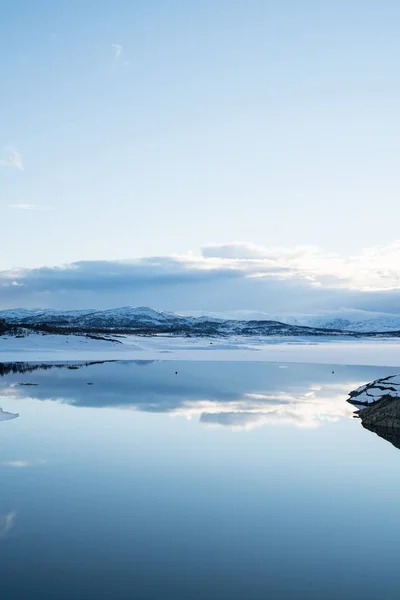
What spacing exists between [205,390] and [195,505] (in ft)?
53.1

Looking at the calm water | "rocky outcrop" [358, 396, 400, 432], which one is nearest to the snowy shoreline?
"rocky outcrop" [358, 396, 400, 432]

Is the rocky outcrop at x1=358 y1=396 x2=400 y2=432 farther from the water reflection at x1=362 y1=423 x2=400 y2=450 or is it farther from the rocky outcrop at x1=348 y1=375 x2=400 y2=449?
the water reflection at x1=362 y1=423 x2=400 y2=450

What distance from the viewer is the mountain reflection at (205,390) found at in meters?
19.1

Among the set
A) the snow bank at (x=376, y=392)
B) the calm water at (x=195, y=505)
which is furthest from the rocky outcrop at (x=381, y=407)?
the calm water at (x=195, y=505)

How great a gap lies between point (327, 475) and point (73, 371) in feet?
86.6

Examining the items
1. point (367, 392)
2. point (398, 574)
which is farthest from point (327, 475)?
point (367, 392)

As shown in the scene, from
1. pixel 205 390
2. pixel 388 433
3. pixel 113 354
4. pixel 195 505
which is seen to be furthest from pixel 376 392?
pixel 113 354

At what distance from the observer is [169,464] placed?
12.0 meters

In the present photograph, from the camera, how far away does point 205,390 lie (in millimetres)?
25500

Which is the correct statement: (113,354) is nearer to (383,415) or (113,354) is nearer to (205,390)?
(205,390)

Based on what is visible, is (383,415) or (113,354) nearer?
(383,415)

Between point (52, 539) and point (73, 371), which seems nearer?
point (52, 539)

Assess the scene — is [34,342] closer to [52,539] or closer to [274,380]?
[274,380]

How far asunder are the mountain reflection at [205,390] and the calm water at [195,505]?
1.06ft
